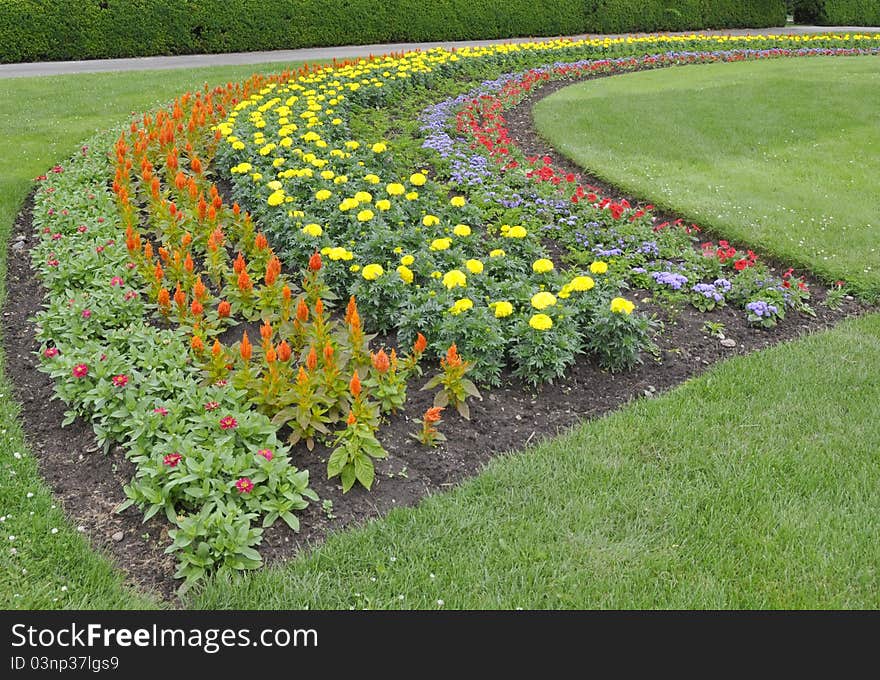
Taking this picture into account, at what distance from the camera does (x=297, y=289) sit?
17.6 feet

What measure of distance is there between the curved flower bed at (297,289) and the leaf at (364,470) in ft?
0.05

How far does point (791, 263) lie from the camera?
6336 millimetres

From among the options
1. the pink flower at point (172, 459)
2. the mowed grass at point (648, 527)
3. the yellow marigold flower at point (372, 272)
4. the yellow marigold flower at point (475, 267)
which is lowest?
the mowed grass at point (648, 527)

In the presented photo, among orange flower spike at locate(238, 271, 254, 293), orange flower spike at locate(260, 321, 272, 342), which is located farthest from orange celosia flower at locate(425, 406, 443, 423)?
orange flower spike at locate(238, 271, 254, 293)

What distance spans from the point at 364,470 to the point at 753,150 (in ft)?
26.2

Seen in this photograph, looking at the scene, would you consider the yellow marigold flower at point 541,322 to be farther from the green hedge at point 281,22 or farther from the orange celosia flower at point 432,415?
the green hedge at point 281,22

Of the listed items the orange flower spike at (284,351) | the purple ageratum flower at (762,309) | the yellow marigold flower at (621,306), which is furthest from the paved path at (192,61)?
the orange flower spike at (284,351)

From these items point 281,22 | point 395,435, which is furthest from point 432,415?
point 281,22

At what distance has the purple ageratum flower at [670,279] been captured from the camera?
559 cm

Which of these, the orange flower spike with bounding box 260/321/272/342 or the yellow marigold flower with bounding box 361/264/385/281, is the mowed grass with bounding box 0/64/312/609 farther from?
the yellow marigold flower with bounding box 361/264/385/281

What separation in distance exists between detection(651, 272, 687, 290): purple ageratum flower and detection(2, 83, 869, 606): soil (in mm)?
250

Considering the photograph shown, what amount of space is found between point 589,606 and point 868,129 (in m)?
10.2

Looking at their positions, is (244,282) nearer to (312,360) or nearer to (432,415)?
(312,360)

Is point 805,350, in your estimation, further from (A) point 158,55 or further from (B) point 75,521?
(A) point 158,55
